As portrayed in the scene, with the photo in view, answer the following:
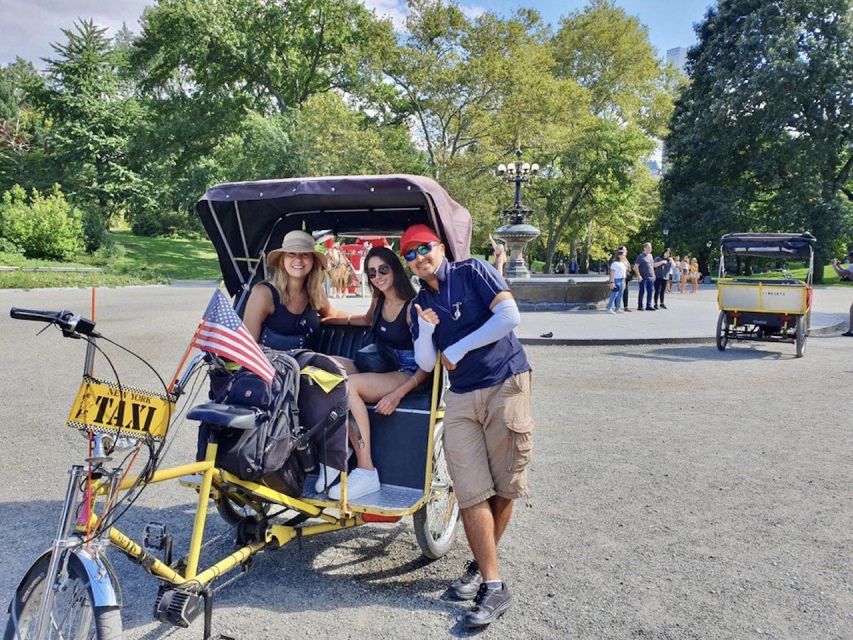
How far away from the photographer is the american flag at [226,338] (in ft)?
10.3

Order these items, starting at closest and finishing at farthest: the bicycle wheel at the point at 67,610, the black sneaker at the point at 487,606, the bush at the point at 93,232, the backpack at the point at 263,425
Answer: the bicycle wheel at the point at 67,610 → the backpack at the point at 263,425 → the black sneaker at the point at 487,606 → the bush at the point at 93,232

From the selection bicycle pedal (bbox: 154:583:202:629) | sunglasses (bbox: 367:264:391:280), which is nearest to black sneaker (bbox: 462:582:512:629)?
bicycle pedal (bbox: 154:583:202:629)

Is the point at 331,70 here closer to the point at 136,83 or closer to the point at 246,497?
the point at 136,83

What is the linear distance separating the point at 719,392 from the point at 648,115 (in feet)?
153

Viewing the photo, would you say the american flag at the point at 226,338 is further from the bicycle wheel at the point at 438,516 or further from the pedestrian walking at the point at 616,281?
the pedestrian walking at the point at 616,281

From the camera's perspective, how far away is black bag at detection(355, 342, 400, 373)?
437 cm

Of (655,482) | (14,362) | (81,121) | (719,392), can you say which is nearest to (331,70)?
(81,121)

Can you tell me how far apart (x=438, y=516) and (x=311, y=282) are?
5.89ft

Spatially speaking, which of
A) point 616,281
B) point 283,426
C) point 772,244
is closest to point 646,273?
point 616,281

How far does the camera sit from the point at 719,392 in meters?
9.16

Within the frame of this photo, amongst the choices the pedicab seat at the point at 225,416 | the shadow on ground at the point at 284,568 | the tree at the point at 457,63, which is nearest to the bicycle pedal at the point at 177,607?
the shadow on ground at the point at 284,568

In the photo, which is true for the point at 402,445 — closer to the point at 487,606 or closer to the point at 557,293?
the point at 487,606

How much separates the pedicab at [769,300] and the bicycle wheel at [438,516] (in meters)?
9.70

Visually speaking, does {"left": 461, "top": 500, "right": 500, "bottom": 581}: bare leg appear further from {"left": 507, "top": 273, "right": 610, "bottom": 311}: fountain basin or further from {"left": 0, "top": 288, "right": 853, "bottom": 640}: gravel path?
{"left": 507, "top": 273, "right": 610, "bottom": 311}: fountain basin
